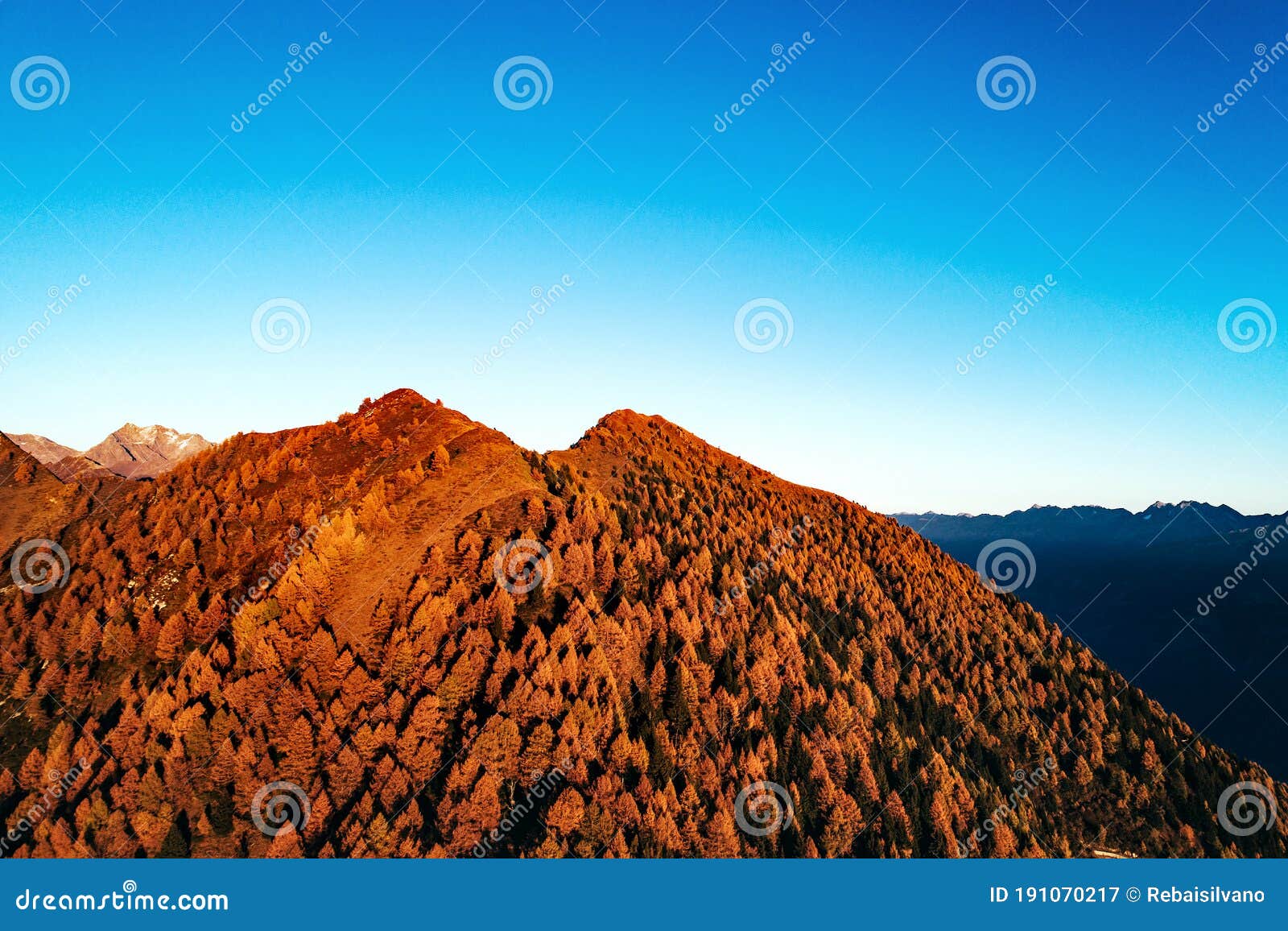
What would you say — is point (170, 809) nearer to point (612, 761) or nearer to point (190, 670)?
point (190, 670)

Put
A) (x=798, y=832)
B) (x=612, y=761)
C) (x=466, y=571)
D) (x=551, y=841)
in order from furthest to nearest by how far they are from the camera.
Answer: (x=466, y=571) → (x=798, y=832) → (x=612, y=761) → (x=551, y=841)

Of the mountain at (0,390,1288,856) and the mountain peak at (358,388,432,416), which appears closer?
the mountain at (0,390,1288,856)

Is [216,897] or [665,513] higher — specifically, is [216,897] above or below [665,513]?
below

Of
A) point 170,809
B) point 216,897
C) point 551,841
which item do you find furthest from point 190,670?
point 216,897

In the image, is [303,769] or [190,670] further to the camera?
[190,670]

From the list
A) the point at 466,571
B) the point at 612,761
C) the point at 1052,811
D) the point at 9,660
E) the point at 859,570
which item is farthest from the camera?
the point at 859,570

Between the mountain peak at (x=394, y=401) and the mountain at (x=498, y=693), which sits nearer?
the mountain at (x=498, y=693)

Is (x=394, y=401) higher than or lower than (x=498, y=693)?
higher

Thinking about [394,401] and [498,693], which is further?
[394,401]
